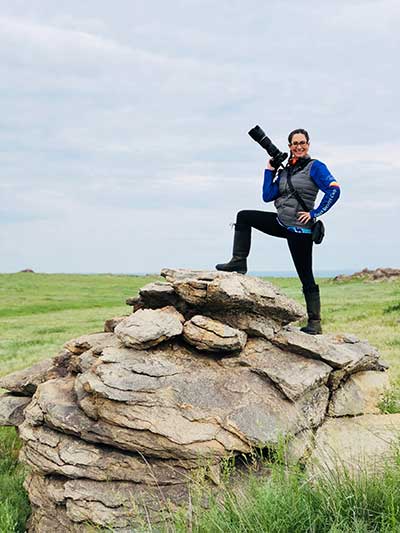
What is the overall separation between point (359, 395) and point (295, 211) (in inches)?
160

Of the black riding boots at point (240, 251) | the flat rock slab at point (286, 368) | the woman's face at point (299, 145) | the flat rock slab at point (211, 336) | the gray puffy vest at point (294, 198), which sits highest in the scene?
the woman's face at point (299, 145)

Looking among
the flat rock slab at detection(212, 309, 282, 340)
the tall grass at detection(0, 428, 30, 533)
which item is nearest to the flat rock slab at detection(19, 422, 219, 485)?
the tall grass at detection(0, 428, 30, 533)

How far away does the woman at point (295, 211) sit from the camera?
12312mm

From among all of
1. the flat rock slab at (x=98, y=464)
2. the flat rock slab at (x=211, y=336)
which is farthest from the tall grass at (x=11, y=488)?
the flat rock slab at (x=211, y=336)

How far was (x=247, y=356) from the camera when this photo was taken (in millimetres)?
11617

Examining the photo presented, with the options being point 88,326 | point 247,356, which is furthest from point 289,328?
point 88,326

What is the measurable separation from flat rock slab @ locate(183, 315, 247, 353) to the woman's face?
4.17 metres

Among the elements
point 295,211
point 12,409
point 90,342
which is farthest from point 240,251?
point 12,409

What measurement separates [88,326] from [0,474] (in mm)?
26502

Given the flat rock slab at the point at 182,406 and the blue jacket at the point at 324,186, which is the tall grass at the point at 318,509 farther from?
the blue jacket at the point at 324,186

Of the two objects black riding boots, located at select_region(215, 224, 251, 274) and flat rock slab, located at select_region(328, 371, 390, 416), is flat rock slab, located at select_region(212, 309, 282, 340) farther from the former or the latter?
flat rock slab, located at select_region(328, 371, 390, 416)

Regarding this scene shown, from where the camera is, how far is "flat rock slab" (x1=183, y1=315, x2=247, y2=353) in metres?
11.0

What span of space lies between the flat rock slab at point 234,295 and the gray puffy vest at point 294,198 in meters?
1.57

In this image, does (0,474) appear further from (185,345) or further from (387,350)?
(387,350)
